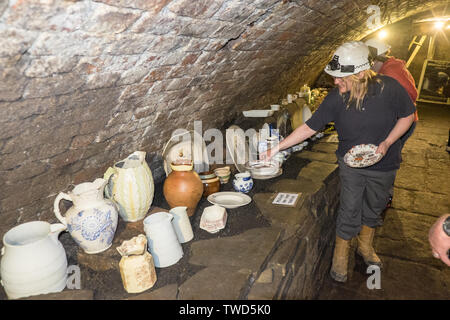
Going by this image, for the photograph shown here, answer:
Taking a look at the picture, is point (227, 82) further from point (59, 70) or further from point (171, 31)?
point (59, 70)

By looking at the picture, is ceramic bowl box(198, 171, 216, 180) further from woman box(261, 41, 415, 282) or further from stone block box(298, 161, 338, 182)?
stone block box(298, 161, 338, 182)

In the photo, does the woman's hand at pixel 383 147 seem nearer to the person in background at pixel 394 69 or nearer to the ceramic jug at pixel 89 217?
the person in background at pixel 394 69

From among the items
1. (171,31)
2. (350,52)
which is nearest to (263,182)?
(350,52)

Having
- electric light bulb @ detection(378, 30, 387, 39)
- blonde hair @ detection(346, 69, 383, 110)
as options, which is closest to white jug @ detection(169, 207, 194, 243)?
blonde hair @ detection(346, 69, 383, 110)

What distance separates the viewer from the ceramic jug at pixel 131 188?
2.10 m

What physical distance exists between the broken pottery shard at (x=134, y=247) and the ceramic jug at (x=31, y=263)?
33 cm

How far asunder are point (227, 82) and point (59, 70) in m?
1.95

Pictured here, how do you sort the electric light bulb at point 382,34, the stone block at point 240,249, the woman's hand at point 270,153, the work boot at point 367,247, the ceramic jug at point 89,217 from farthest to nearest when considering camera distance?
the electric light bulb at point 382,34, the work boot at point 367,247, the woman's hand at point 270,153, the stone block at point 240,249, the ceramic jug at point 89,217

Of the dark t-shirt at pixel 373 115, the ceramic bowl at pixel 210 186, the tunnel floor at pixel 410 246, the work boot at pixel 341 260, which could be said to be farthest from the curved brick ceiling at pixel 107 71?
the tunnel floor at pixel 410 246

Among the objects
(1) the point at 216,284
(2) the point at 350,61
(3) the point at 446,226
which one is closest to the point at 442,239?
(3) the point at 446,226

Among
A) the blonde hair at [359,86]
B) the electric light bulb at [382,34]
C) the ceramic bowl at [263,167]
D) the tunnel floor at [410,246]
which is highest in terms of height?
the electric light bulb at [382,34]

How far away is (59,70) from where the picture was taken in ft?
4.79
